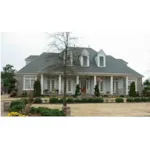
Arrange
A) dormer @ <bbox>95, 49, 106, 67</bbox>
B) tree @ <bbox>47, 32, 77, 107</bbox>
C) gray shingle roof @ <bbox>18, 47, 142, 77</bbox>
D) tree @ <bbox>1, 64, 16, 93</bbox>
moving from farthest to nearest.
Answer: dormer @ <bbox>95, 49, 106, 67</bbox> → tree @ <bbox>1, 64, 16, 93</bbox> → gray shingle roof @ <bbox>18, 47, 142, 77</bbox> → tree @ <bbox>47, 32, 77, 107</bbox>

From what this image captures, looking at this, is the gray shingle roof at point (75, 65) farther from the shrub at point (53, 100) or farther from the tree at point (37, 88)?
the shrub at point (53, 100)

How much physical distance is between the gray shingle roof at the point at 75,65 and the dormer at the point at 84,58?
0.60 feet

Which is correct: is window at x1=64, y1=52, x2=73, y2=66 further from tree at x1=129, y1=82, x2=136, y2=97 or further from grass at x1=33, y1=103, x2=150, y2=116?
tree at x1=129, y1=82, x2=136, y2=97

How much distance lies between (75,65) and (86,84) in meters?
1.53

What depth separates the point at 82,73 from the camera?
1455cm

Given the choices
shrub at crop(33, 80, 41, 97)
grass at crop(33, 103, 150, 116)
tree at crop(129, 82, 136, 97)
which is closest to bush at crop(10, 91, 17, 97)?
shrub at crop(33, 80, 41, 97)

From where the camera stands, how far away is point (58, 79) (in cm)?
1306

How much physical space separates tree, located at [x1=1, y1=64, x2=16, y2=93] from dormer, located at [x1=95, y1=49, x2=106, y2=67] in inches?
191

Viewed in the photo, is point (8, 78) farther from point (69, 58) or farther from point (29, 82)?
point (69, 58)

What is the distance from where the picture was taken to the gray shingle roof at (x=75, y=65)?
12.6 meters

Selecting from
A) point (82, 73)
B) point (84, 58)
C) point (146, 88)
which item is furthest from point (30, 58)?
point (146, 88)

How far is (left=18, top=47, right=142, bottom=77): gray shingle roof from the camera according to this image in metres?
12.6
